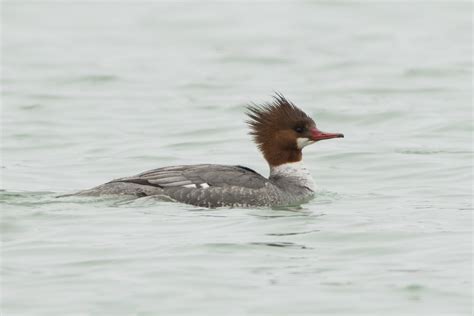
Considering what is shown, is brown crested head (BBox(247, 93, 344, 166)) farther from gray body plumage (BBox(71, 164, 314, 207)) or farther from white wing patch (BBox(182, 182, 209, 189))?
white wing patch (BBox(182, 182, 209, 189))

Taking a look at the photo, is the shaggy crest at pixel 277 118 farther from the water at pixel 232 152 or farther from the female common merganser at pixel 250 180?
the water at pixel 232 152

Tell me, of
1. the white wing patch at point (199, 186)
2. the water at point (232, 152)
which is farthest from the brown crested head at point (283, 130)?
the white wing patch at point (199, 186)

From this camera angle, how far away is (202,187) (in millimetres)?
12438

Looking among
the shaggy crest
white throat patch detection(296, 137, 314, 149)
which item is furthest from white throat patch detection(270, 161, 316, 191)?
the shaggy crest

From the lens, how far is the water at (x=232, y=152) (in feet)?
31.3

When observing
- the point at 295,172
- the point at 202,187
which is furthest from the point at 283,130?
the point at 202,187

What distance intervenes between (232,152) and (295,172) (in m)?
3.48

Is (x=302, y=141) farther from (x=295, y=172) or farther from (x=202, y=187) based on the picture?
(x=202, y=187)

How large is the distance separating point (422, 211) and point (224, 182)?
1.94 meters

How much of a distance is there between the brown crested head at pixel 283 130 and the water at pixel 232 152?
630 millimetres

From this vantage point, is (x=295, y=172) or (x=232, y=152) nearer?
(x=295, y=172)

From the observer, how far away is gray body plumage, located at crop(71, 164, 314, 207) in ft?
40.8

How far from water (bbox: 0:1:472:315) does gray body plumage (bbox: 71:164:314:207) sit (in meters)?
A: 0.13

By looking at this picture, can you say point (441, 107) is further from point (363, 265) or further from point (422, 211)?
point (363, 265)
